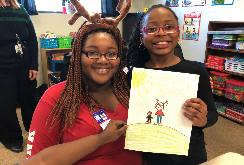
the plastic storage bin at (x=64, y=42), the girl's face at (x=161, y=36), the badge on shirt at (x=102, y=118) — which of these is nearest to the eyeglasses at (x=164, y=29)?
the girl's face at (x=161, y=36)

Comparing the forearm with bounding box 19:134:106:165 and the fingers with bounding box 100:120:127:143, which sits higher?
the fingers with bounding box 100:120:127:143

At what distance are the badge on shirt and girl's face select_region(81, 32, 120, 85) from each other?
15 centimetres

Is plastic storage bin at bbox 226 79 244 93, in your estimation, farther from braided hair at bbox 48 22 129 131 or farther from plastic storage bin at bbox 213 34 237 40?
braided hair at bbox 48 22 129 131

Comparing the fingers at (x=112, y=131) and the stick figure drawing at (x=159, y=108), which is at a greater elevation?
the stick figure drawing at (x=159, y=108)

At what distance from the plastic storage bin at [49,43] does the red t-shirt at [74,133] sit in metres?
2.69

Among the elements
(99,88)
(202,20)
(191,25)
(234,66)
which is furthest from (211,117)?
(191,25)

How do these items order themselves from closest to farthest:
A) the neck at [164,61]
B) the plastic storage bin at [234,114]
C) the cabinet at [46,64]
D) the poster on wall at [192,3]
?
the neck at [164,61] → the plastic storage bin at [234,114] → the poster on wall at [192,3] → the cabinet at [46,64]

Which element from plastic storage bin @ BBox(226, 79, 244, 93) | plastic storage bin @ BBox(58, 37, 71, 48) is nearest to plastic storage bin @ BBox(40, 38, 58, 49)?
plastic storage bin @ BBox(58, 37, 71, 48)

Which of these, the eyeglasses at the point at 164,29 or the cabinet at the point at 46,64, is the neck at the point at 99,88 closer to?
the eyeglasses at the point at 164,29

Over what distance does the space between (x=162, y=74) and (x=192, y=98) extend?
16 cm

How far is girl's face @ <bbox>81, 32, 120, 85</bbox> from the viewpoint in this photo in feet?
2.96

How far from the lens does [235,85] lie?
9.14ft

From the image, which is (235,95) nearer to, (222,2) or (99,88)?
(222,2)

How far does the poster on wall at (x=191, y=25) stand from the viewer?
10.9ft
